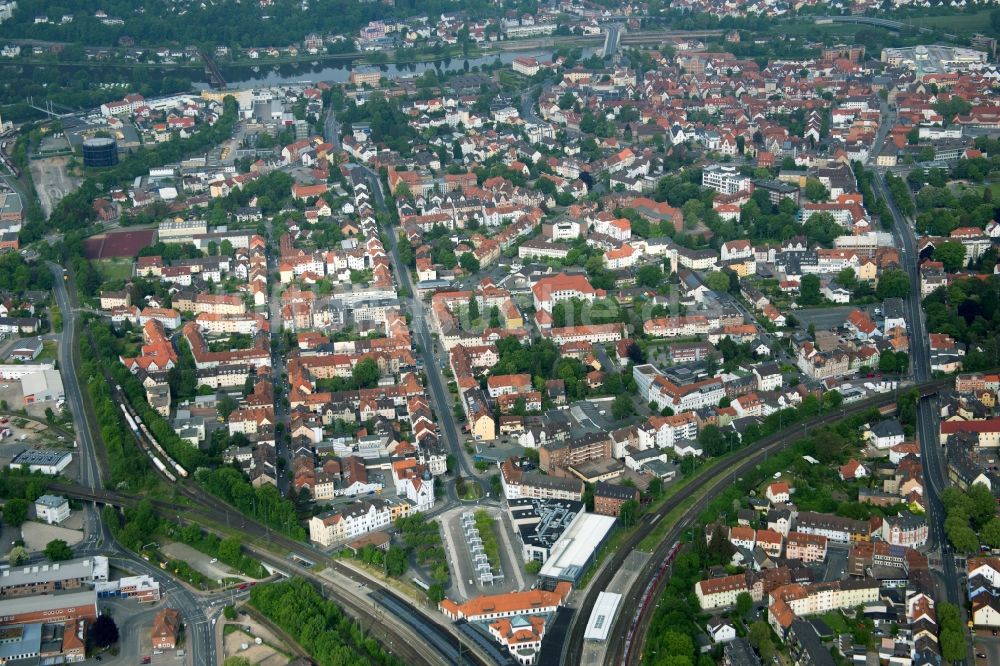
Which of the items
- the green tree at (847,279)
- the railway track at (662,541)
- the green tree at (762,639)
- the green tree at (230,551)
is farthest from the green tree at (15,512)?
the green tree at (847,279)

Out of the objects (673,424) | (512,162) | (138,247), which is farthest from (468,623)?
(512,162)

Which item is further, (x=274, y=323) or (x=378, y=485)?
(x=274, y=323)

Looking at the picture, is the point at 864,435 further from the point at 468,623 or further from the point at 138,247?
the point at 138,247

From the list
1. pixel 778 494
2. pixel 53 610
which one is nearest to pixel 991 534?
pixel 778 494

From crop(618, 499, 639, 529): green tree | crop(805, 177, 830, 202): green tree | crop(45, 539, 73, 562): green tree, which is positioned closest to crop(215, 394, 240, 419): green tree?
crop(45, 539, 73, 562): green tree

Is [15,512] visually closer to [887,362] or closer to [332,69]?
[887,362]

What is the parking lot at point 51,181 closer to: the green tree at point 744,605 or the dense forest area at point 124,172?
the dense forest area at point 124,172
